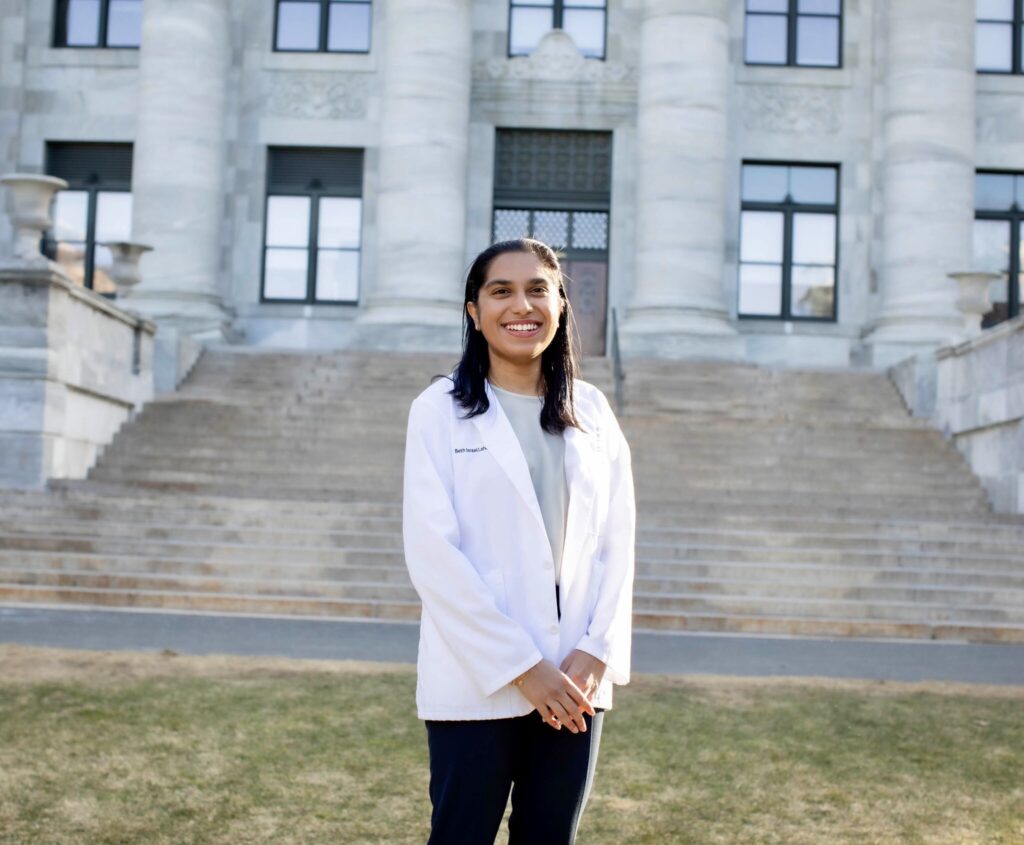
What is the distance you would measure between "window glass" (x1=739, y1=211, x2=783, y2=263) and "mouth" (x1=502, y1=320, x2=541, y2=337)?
26.8 metres

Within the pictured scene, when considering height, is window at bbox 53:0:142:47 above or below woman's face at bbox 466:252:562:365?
above

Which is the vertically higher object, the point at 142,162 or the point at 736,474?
the point at 142,162

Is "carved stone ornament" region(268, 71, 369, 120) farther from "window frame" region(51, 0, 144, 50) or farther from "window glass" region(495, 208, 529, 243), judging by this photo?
"window glass" region(495, 208, 529, 243)

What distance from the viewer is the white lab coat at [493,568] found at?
3434mm

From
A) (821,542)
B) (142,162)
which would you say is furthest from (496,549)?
(142,162)

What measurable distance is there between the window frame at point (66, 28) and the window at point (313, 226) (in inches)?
178

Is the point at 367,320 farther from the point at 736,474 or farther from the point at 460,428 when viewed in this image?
the point at 460,428

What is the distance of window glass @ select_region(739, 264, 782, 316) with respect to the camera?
2984 cm

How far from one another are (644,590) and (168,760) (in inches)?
305

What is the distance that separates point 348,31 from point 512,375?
92.4ft

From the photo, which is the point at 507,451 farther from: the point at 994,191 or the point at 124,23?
the point at 124,23

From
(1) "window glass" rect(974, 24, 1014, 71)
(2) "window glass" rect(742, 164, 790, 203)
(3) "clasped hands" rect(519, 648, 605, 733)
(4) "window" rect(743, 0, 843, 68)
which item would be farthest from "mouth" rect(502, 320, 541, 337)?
(1) "window glass" rect(974, 24, 1014, 71)

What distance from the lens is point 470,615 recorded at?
3426 mm

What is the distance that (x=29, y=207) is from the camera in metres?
18.2
